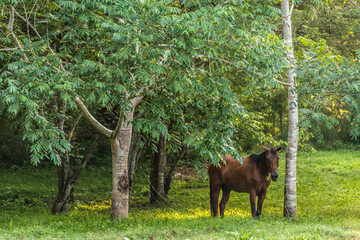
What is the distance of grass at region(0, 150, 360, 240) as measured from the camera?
10.0 metres

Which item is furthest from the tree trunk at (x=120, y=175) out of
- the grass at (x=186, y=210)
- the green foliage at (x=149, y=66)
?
→ the green foliage at (x=149, y=66)

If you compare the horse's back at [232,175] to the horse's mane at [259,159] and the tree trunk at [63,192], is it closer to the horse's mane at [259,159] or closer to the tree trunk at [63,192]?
the horse's mane at [259,159]

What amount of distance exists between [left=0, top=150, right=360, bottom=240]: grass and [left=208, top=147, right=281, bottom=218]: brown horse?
0.66 meters

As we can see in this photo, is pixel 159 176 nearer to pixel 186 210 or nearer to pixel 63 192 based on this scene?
pixel 186 210

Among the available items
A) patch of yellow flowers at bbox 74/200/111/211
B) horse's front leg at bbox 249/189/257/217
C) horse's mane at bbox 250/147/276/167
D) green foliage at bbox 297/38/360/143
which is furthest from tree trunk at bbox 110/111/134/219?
green foliage at bbox 297/38/360/143

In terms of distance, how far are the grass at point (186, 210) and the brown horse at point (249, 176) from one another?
0.66 metres

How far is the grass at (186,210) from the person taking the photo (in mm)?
10031

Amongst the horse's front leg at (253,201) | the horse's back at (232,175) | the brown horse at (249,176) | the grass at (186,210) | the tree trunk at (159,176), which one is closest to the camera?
the grass at (186,210)

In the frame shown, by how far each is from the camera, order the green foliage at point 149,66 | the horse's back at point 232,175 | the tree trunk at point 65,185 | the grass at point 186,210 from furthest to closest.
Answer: the tree trunk at point 65,185 < the horse's back at point 232,175 < the grass at point 186,210 < the green foliage at point 149,66

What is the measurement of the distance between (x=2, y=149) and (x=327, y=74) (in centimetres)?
2165

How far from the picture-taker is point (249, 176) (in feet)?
45.9

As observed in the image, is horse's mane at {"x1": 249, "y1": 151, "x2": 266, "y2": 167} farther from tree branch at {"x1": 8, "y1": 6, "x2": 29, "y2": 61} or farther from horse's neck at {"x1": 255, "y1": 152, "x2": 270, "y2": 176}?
tree branch at {"x1": 8, "y1": 6, "x2": 29, "y2": 61}

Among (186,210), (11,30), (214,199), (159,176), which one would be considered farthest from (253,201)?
(11,30)

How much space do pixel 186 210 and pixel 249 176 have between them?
359 cm
